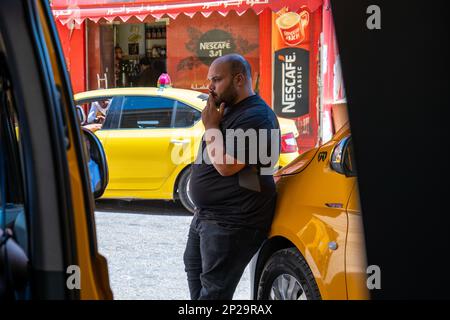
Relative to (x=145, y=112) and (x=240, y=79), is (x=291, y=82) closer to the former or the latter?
(x=145, y=112)

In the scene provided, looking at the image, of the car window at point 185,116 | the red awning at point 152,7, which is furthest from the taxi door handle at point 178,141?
the red awning at point 152,7

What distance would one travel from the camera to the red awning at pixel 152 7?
1084 cm

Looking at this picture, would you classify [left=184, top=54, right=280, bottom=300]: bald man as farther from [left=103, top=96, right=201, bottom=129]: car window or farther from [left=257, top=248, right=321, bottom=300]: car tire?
[left=103, top=96, right=201, bottom=129]: car window

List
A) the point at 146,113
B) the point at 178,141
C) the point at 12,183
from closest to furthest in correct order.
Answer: the point at 12,183 < the point at 178,141 < the point at 146,113

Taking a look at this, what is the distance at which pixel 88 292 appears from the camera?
1.69m

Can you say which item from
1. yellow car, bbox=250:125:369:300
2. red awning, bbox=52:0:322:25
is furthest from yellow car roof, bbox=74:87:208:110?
yellow car, bbox=250:125:369:300

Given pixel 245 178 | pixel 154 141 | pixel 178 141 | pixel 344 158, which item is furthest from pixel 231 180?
pixel 154 141

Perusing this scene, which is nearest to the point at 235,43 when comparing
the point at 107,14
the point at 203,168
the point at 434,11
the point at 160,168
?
the point at 107,14

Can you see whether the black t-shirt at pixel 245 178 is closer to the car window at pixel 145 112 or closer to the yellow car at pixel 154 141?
the yellow car at pixel 154 141

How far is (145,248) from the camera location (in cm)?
602

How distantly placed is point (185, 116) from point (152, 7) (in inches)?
194

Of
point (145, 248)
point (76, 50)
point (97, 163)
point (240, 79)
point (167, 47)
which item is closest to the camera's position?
point (97, 163)
